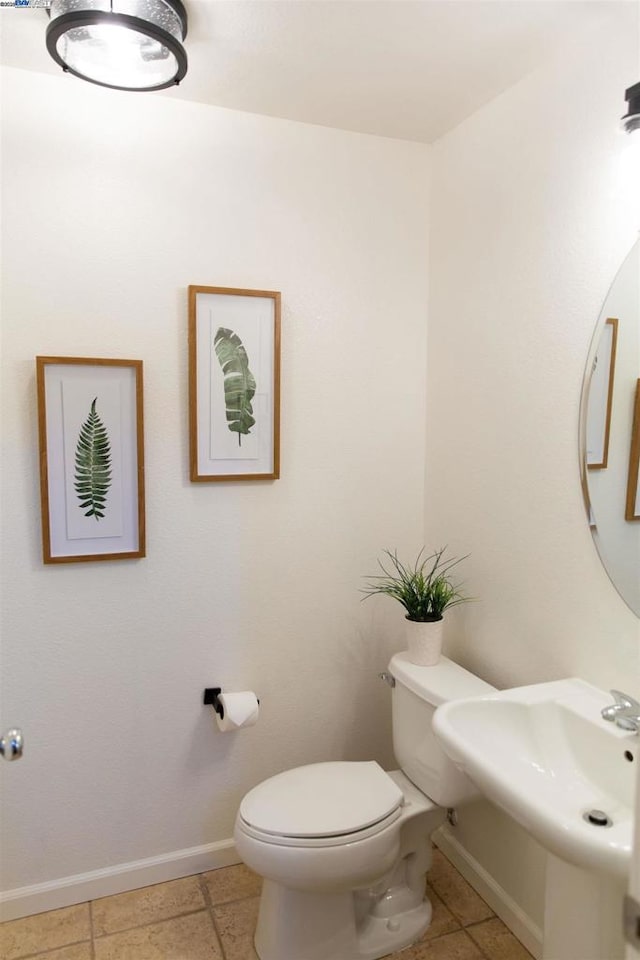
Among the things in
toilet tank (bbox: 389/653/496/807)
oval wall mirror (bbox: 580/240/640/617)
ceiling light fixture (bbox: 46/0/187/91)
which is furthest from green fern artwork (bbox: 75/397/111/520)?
oval wall mirror (bbox: 580/240/640/617)

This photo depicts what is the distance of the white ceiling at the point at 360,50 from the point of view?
4.99 feet

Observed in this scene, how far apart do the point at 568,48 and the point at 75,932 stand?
2.79m

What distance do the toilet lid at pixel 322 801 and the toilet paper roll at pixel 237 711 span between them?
20 centimetres

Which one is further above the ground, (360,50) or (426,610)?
(360,50)

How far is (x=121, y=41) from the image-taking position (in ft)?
5.15

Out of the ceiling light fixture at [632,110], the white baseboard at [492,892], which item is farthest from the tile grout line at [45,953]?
the ceiling light fixture at [632,110]

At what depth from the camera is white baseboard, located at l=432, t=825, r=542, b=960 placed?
186 cm

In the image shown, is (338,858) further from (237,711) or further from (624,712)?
(624,712)

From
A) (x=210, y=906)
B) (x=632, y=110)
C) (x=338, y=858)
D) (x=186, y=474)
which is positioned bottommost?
(x=210, y=906)

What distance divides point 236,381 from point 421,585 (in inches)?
34.7

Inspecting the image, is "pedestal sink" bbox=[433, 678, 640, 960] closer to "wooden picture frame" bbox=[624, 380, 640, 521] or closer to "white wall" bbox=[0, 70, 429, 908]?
"wooden picture frame" bbox=[624, 380, 640, 521]

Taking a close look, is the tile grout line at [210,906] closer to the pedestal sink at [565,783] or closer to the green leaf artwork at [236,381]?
the pedestal sink at [565,783]

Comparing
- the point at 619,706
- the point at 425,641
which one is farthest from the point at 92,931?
the point at 619,706

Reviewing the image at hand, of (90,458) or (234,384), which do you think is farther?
(234,384)
